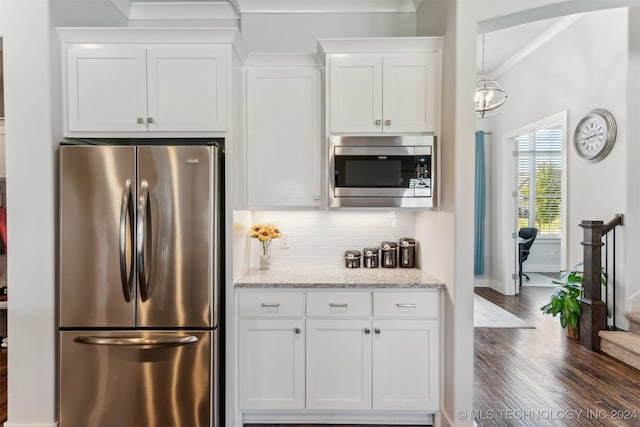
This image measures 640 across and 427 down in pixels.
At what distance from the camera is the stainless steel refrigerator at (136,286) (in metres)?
2.09

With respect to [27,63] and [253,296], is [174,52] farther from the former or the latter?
[253,296]

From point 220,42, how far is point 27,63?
114 centimetres

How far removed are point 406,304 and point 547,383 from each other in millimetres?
1588

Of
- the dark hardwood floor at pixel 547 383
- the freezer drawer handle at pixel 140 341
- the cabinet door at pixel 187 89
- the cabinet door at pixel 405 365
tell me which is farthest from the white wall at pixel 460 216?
the freezer drawer handle at pixel 140 341

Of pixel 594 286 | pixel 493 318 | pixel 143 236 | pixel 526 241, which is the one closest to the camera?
pixel 143 236

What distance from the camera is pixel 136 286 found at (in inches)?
82.7

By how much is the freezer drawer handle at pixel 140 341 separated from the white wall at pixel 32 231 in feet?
0.98

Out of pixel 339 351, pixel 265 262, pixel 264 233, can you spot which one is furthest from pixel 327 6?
pixel 339 351

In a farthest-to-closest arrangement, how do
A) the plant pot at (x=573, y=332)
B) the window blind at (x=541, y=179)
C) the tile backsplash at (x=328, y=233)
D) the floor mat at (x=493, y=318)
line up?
the window blind at (x=541, y=179) < the floor mat at (x=493, y=318) < the plant pot at (x=573, y=332) < the tile backsplash at (x=328, y=233)

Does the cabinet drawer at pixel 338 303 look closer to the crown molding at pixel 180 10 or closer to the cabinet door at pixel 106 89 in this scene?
the cabinet door at pixel 106 89

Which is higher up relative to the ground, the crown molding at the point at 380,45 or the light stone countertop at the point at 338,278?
the crown molding at the point at 380,45

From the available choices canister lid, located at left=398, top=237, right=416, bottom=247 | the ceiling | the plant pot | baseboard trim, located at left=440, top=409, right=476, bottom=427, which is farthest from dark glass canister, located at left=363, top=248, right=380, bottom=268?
the ceiling

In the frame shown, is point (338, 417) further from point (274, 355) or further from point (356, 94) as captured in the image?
point (356, 94)

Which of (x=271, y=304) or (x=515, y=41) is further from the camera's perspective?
(x=515, y=41)
